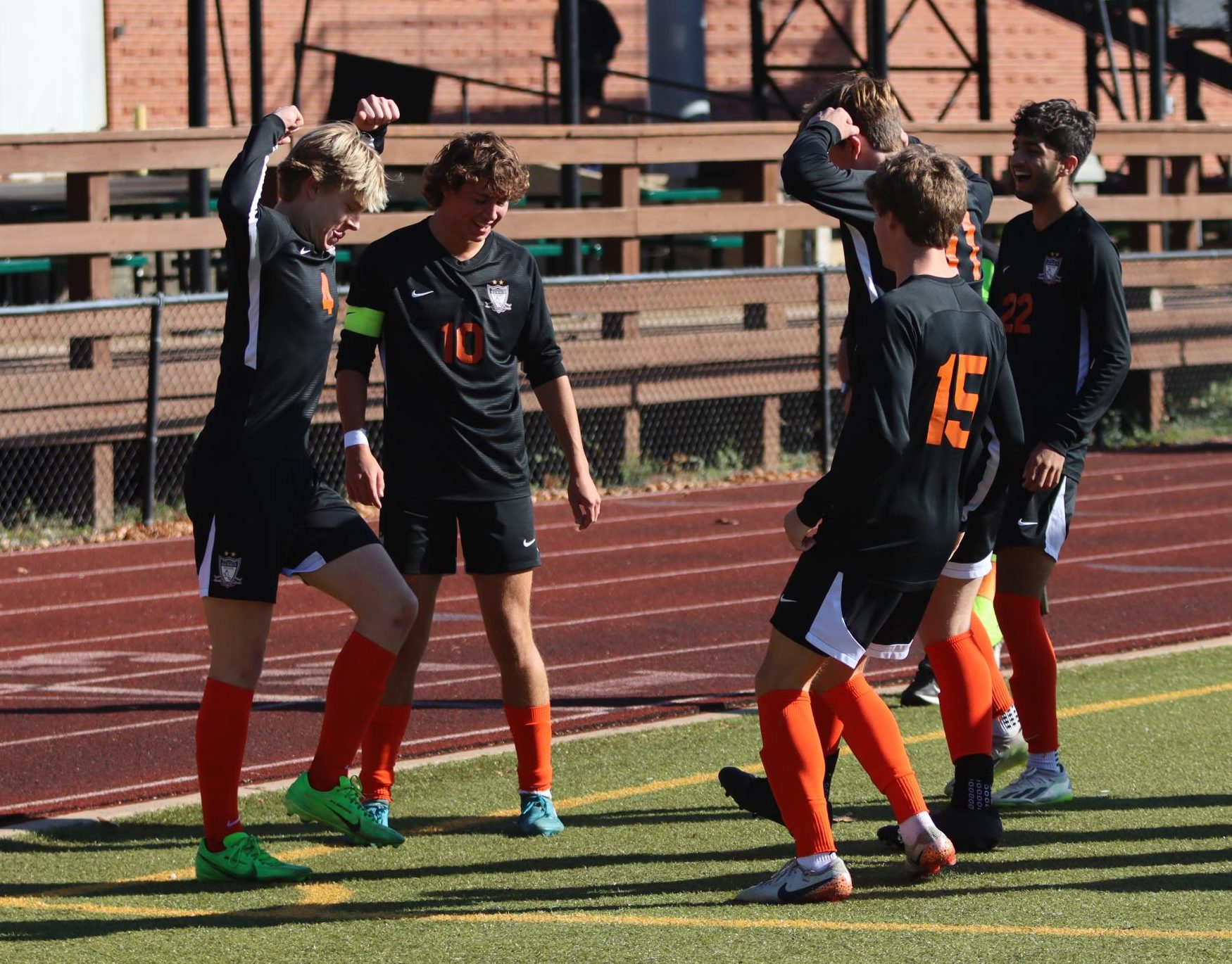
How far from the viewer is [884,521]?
4965 mm

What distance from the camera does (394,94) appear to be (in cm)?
2455

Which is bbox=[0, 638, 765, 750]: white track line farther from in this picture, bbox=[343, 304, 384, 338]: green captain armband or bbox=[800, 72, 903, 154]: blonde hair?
bbox=[800, 72, 903, 154]: blonde hair

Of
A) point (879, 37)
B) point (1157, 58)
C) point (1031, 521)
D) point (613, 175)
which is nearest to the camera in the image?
point (1031, 521)

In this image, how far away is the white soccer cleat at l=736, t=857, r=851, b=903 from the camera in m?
4.97

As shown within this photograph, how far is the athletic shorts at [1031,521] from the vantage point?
618 cm

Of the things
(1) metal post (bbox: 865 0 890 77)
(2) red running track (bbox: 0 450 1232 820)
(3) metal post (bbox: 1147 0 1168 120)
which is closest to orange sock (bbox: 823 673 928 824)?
(2) red running track (bbox: 0 450 1232 820)

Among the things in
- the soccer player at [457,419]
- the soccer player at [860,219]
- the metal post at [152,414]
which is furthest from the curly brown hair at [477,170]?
the metal post at [152,414]

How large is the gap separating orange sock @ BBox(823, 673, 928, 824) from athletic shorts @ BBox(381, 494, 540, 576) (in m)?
1.21

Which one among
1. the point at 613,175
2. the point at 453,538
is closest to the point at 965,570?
the point at 453,538

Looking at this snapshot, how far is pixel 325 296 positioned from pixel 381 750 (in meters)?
1.42

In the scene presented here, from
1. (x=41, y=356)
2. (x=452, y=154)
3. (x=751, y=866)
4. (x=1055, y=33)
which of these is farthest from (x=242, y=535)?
(x=1055, y=33)

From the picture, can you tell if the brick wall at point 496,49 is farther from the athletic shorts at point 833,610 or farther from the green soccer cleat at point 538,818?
the athletic shorts at point 833,610

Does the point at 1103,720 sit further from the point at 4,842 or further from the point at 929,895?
the point at 4,842

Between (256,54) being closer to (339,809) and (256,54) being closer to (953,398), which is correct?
(339,809)
